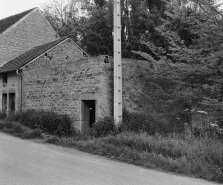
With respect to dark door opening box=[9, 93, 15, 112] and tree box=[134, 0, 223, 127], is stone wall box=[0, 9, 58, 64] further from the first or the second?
tree box=[134, 0, 223, 127]

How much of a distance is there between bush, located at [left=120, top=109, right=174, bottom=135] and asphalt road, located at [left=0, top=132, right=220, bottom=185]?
9.93 ft

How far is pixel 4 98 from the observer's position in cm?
2333

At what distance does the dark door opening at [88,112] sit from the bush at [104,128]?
7.08 ft

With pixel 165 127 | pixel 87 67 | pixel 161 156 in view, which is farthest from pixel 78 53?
pixel 161 156

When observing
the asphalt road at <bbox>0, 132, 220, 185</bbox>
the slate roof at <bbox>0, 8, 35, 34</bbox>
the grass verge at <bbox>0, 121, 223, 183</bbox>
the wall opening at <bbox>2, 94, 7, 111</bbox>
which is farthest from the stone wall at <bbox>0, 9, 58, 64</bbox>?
the asphalt road at <bbox>0, 132, 220, 185</bbox>

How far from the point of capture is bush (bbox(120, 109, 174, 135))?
480 inches

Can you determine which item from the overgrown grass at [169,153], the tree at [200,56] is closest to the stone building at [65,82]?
the tree at [200,56]

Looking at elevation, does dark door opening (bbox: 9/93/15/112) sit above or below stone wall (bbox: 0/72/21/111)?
below

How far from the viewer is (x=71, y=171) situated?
23.3ft

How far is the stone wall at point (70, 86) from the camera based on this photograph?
13.4 metres

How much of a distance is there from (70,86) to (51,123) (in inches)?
79.3

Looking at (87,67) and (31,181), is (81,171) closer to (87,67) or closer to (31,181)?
(31,181)

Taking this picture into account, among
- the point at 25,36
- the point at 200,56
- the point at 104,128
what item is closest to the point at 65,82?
the point at 104,128

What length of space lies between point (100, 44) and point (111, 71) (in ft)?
61.0
